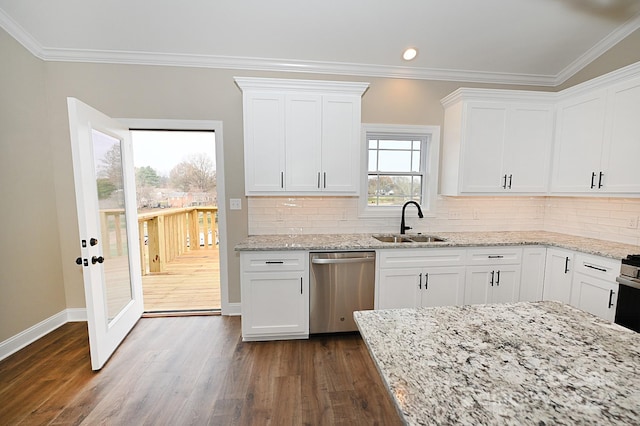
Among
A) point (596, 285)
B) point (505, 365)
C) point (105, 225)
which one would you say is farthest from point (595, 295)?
point (105, 225)

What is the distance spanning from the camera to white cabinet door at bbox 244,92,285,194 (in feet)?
8.55

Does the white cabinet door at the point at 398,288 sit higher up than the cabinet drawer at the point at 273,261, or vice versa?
the cabinet drawer at the point at 273,261

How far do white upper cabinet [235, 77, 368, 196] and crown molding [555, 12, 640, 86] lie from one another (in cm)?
246

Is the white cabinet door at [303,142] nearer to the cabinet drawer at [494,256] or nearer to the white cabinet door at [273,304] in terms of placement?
the white cabinet door at [273,304]

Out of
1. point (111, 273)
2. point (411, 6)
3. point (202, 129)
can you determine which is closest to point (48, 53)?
point (202, 129)

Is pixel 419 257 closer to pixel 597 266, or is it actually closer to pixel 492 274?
pixel 492 274

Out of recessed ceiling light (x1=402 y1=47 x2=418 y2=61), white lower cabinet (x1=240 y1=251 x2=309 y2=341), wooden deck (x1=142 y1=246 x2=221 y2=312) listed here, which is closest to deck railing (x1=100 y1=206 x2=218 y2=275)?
wooden deck (x1=142 y1=246 x2=221 y2=312)

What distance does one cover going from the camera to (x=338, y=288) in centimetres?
254

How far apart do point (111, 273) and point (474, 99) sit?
3.90m

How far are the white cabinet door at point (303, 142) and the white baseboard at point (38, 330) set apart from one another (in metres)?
2.70

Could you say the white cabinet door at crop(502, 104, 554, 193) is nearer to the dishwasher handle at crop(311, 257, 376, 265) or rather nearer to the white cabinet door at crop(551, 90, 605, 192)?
the white cabinet door at crop(551, 90, 605, 192)

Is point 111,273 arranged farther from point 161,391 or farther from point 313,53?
point 313,53

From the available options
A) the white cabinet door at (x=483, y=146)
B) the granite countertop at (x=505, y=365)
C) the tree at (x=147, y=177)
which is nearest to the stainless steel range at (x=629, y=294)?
the white cabinet door at (x=483, y=146)

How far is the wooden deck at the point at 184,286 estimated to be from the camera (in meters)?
3.36
